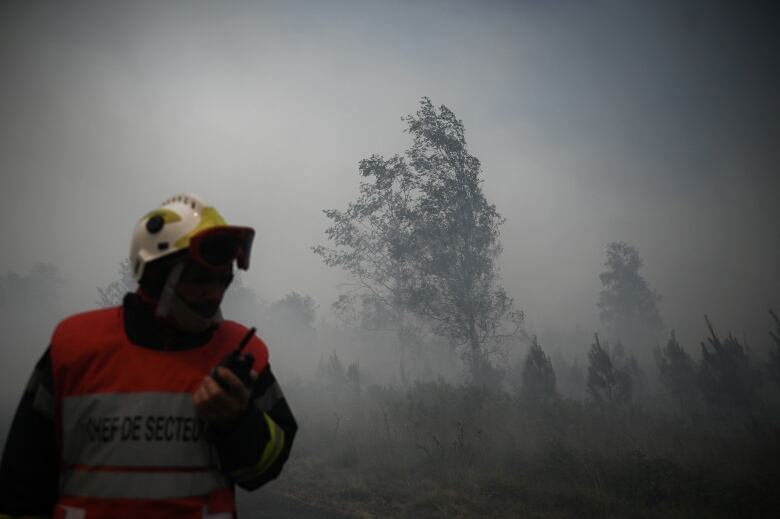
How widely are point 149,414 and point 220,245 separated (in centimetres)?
74

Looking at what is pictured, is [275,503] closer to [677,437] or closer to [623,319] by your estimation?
[677,437]

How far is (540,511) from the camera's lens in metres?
5.43

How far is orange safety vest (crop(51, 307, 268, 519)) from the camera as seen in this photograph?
1.23 meters

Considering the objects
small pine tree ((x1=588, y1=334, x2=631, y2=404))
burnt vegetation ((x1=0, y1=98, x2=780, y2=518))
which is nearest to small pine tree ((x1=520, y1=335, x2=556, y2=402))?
burnt vegetation ((x1=0, y1=98, x2=780, y2=518))

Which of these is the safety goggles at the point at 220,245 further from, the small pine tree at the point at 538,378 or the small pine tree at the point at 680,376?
the small pine tree at the point at 680,376

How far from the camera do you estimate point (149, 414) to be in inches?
51.7

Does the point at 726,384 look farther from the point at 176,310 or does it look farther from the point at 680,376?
the point at 176,310

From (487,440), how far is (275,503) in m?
5.27

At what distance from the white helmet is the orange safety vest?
39 centimetres

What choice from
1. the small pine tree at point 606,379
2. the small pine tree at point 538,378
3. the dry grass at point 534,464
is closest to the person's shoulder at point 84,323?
the dry grass at point 534,464

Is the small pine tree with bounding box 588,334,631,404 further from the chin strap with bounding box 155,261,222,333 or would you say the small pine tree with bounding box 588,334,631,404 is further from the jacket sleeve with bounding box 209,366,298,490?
the chin strap with bounding box 155,261,222,333

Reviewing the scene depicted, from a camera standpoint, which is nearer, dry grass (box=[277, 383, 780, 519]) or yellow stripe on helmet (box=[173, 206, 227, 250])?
yellow stripe on helmet (box=[173, 206, 227, 250])

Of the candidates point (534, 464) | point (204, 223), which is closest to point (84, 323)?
point (204, 223)

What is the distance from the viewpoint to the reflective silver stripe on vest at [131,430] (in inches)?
50.8
